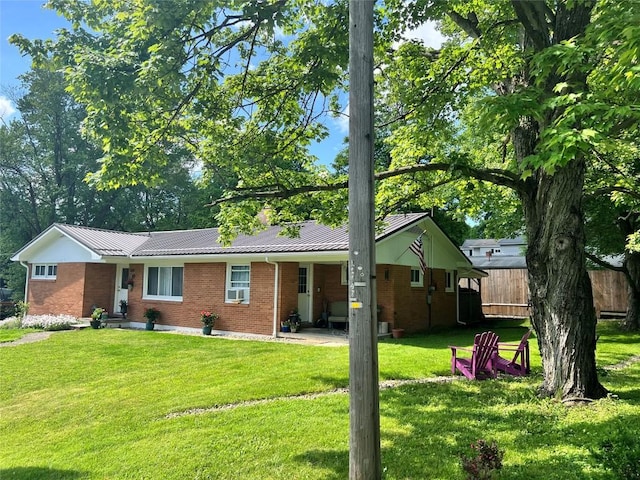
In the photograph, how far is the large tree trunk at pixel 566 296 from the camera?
638cm

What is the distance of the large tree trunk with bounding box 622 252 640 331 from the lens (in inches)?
685

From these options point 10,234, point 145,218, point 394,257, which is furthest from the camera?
point 145,218

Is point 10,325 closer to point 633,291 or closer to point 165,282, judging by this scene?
point 165,282

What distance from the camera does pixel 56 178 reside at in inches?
1447

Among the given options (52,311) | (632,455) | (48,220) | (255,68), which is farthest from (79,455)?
(48,220)

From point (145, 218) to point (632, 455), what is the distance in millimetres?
41309

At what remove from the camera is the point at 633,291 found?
17.8m

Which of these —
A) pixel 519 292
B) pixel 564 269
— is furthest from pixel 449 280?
pixel 564 269

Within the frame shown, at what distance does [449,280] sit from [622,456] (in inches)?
686

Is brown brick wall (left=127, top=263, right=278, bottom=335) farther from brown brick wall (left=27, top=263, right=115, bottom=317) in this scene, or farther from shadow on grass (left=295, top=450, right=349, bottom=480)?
shadow on grass (left=295, top=450, right=349, bottom=480)

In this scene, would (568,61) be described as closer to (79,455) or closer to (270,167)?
(270,167)

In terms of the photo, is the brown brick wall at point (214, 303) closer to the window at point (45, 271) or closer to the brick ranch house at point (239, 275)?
the brick ranch house at point (239, 275)

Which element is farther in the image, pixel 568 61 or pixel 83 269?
pixel 83 269

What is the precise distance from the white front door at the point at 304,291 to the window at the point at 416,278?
3953 millimetres
